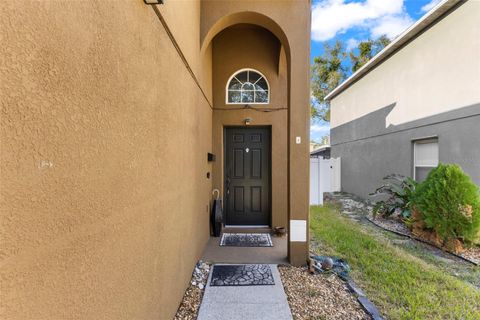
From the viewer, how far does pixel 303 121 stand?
12.1 feet

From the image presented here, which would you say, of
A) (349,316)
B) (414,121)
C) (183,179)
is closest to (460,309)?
(349,316)

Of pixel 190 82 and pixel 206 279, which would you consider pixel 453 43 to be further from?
pixel 206 279

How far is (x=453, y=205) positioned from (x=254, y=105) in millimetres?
4158

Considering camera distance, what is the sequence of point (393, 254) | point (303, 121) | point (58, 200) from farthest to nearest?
point (393, 254) < point (303, 121) < point (58, 200)

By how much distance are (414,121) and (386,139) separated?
4.61 ft

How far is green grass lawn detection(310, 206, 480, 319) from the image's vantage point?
8.61ft

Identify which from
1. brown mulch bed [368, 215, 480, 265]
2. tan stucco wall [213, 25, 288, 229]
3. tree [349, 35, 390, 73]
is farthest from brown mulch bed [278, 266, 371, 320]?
tree [349, 35, 390, 73]

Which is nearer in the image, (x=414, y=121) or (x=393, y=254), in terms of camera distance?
(x=393, y=254)

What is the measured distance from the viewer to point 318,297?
2.85m

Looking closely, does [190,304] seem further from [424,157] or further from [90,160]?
[424,157]

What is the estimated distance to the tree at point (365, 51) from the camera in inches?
588

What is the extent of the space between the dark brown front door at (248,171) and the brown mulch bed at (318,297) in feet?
6.83

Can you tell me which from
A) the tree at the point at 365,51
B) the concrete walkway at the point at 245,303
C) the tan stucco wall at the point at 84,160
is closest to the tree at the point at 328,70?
the tree at the point at 365,51

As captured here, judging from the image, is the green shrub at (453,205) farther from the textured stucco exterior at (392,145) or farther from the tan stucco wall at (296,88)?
the tan stucco wall at (296,88)
